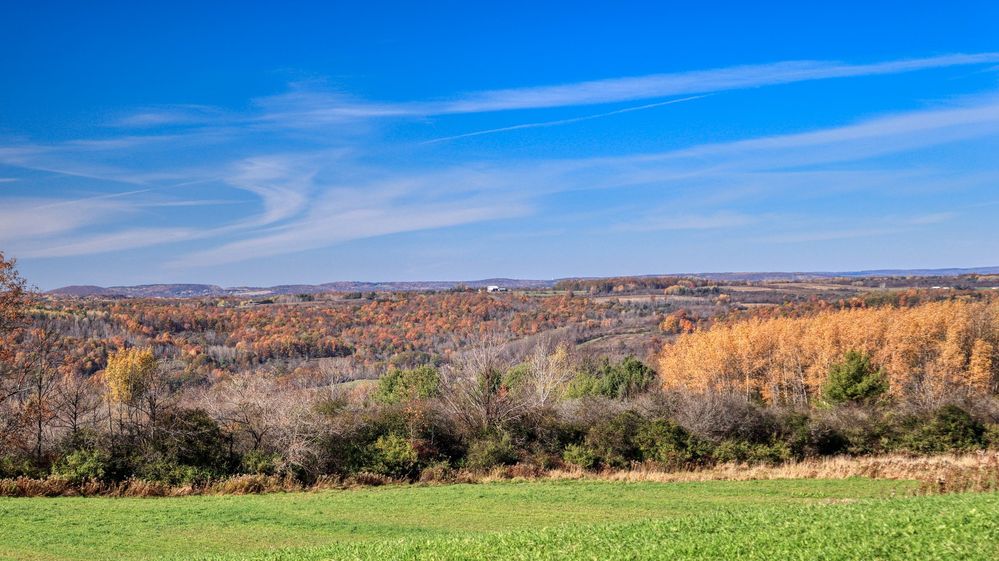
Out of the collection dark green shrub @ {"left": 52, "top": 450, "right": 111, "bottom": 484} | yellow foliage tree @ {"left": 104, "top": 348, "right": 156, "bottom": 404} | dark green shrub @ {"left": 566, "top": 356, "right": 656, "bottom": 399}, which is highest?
yellow foliage tree @ {"left": 104, "top": 348, "right": 156, "bottom": 404}

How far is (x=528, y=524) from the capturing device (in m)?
25.5

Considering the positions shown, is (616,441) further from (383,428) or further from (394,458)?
(383,428)

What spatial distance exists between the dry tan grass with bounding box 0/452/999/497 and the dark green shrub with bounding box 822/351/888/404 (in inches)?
701

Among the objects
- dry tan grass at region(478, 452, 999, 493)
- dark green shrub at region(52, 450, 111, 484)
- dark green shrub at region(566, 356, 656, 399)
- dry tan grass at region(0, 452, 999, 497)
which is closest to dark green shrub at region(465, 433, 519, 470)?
dry tan grass at region(0, 452, 999, 497)

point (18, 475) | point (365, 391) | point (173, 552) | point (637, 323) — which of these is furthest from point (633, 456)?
point (637, 323)

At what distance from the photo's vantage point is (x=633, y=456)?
43.6m

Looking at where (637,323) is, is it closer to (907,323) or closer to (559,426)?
(907,323)

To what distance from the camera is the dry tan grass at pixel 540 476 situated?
114ft

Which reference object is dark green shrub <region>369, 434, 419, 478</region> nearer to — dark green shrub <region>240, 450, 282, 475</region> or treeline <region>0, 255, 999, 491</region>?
treeline <region>0, 255, 999, 491</region>

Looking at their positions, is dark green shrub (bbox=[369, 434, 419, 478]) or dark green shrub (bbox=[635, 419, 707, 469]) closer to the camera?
dark green shrub (bbox=[369, 434, 419, 478])

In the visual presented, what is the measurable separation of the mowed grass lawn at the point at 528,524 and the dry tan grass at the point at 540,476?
7.34 ft

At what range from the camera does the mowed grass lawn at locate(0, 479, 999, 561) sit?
13305mm

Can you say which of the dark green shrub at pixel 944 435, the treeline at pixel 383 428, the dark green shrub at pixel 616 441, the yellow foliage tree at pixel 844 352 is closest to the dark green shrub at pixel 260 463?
the treeline at pixel 383 428

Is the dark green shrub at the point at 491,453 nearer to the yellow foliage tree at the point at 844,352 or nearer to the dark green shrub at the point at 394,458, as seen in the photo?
the dark green shrub at the point at 394,458
